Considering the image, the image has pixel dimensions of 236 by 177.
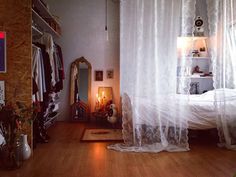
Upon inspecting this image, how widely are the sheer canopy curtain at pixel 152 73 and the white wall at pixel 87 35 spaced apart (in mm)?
2385

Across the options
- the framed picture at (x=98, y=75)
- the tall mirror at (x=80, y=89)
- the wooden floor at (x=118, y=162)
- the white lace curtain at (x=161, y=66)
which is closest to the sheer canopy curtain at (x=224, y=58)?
the white lace curtain at (x=161, y=66)

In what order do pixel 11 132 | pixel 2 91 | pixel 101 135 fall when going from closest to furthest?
1. pixel 11 132
2. pixel 2 91
3. pixel 101 135

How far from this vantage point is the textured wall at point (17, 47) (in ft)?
10.0

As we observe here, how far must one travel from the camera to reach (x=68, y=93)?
5.91m

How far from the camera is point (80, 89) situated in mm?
5902

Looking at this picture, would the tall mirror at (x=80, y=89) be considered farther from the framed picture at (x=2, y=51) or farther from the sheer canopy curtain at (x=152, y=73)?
the framed picture at (x=2, y=51)

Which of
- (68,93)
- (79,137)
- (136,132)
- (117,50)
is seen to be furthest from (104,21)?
(136,132)

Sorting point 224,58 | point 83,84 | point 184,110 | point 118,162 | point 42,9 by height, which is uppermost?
point 42,9

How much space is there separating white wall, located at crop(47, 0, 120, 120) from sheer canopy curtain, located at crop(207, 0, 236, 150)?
2627mm

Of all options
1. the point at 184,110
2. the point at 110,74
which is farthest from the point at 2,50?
the point at 110,74

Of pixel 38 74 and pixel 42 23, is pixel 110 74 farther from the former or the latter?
pixel 38 74

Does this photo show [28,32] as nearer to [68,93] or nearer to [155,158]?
[155,158]

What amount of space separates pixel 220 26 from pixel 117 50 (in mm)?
2739

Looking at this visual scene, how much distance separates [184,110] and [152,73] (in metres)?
0.68
